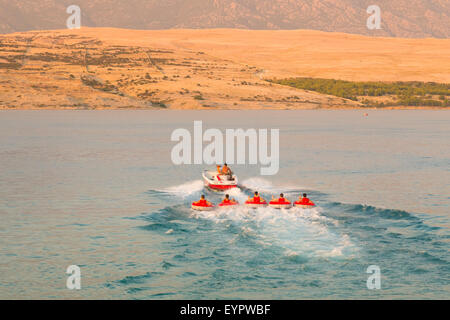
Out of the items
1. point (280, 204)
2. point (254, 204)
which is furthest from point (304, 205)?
point (254, 204)

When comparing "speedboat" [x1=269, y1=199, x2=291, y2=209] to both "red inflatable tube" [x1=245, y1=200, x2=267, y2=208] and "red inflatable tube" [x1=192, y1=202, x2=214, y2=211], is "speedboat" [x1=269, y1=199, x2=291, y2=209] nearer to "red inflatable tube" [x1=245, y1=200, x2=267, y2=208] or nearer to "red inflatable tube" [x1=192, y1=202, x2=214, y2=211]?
"red inflatable tube" [x1=245, y1=200, x2=267, y2=208]

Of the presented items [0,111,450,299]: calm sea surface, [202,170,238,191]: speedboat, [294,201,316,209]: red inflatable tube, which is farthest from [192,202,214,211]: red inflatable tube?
[202,170,238,191]: speedboat

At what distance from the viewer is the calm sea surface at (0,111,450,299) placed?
25672 millimetres

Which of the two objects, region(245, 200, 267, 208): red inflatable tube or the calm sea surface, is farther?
region(245, 200, 267, 208): red inflatable tube

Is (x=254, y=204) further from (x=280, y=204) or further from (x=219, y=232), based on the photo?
(x=219, y=232)

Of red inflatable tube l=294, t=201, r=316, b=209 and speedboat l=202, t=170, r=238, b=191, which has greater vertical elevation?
speedboat l=202, t=170, r=238, b=191

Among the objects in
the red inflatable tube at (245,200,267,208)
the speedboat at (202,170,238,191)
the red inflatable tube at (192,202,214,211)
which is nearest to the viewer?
the red inflatable tube at (192,202,214,211)

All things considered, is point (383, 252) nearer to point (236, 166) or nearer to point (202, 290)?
point (202, 290)

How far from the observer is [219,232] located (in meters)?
34.6

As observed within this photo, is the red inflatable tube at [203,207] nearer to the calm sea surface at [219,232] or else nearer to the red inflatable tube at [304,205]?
the calm sea surface at [219,232]

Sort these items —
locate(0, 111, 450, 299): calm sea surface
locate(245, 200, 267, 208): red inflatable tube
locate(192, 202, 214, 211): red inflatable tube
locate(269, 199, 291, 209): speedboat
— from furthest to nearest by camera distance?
locate(245, 200, 267, 208): red inflatable tube < locate(269, 199, 291, 209): speedboat < locate(192, 202, 214, 211): red inflatable tube < locate(0, 111, 450, 299): calm sea surface

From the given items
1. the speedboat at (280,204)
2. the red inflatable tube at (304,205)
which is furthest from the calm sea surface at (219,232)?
the red inflatable tube at (304,205)

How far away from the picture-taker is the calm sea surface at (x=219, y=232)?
25.7m
